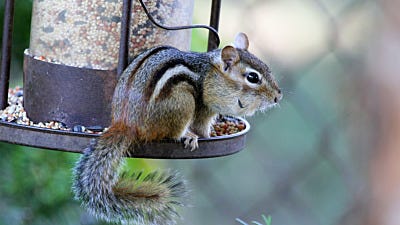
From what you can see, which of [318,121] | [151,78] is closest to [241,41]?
[151,78]

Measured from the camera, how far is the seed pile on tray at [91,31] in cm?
186

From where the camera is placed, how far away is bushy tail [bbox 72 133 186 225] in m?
1.68

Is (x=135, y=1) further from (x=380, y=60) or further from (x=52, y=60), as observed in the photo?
(x=380, y=60)

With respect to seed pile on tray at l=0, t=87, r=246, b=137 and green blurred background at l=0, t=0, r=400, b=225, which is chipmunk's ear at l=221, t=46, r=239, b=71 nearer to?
seed pile on tray at l=0, t=87, r=246, b=137

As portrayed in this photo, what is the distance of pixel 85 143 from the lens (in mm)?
1644

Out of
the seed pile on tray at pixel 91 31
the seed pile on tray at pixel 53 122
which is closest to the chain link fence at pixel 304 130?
the seed pile on tray at pixel 53 122

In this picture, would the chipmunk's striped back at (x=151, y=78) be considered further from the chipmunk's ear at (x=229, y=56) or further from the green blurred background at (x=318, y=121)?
the green blurred background at (x=318, y=121)

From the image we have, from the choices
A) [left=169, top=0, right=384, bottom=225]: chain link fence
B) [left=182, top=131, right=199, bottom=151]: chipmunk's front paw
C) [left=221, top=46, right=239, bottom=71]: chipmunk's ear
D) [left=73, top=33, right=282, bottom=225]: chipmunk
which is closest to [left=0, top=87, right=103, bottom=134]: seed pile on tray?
[left=73, top=33, right=282, bottom=225]: chipmunk

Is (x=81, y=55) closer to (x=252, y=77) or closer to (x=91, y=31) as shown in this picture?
(x=91, y=31)

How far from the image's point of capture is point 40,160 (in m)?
2.23

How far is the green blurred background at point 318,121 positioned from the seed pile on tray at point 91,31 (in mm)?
819

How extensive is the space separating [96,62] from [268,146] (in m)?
1.12

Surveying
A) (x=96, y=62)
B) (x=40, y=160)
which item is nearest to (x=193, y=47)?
(x=40, y=160)

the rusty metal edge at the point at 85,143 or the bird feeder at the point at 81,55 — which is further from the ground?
the bird feeder at the point at 81,55
